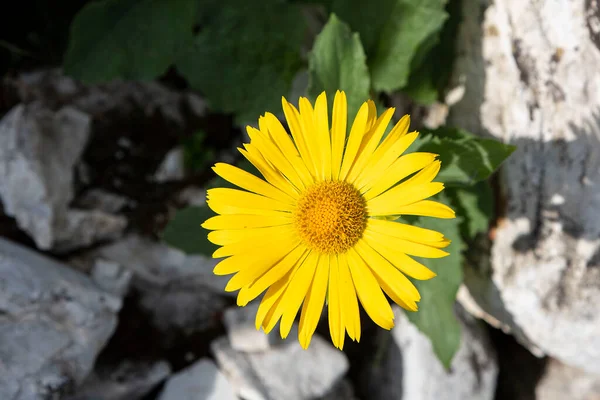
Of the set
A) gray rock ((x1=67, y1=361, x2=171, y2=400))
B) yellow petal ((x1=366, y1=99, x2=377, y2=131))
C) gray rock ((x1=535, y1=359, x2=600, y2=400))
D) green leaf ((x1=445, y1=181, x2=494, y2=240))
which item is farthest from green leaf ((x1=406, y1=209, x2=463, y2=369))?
gray rock ((x1=67, y1=361, x2=171, y2=400))

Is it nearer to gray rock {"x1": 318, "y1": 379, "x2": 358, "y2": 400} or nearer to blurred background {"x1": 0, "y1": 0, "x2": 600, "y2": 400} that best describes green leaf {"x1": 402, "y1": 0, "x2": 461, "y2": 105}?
blurred background {"x1": 0, "y1": 0, "x2": 600, "y2": 400}

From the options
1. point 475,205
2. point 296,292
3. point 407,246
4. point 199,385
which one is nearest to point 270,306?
point 296,292

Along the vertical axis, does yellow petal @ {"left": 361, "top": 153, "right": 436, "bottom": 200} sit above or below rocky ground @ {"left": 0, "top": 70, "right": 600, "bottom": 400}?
above

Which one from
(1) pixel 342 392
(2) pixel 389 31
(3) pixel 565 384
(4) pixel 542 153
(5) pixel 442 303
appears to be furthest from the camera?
(3) pixel 565 384

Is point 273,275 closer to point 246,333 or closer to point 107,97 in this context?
point 246,333

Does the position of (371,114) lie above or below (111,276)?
above

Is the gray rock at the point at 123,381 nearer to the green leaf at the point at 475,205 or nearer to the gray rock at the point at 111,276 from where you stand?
the gray rock at the point at 111,276

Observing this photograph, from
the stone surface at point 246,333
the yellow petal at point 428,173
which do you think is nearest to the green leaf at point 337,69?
the yellow petal at point 428,173
